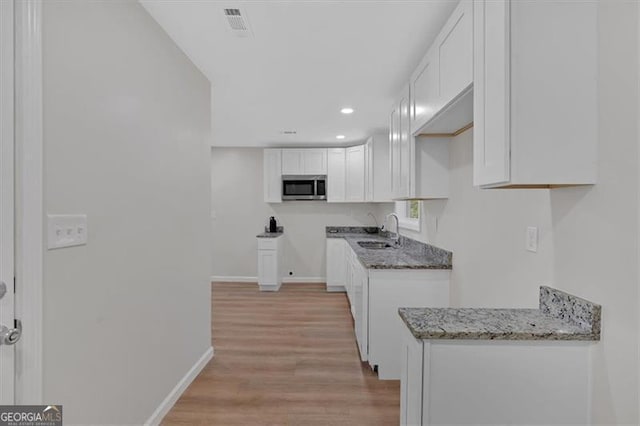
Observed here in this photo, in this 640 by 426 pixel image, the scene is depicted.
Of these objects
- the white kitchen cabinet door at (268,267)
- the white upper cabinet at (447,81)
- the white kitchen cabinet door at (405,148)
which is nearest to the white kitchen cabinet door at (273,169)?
the white kitchen cabinet door at (268,267)

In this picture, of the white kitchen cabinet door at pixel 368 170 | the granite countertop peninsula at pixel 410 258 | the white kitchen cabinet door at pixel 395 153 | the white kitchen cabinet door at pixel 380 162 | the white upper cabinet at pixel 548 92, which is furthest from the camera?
the white kitchen cabinet door at pixel 368 170

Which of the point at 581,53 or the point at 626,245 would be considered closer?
the point at 626,245

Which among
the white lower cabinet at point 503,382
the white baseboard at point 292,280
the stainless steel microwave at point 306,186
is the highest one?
the stainless steel microwave at point 306,186

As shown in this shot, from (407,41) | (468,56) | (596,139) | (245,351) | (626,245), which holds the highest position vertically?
(407,41)

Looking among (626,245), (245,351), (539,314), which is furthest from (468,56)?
(245,351)

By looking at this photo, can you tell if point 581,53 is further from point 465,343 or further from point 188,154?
point 188,154

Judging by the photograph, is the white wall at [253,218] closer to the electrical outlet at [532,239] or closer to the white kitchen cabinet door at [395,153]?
the white kitchen cabinet door at [395,153]

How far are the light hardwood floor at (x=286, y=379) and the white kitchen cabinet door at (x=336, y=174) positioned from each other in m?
2.05

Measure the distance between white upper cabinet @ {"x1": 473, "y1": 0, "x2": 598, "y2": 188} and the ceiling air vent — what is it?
1.35 m

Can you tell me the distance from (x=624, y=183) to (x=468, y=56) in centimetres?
84

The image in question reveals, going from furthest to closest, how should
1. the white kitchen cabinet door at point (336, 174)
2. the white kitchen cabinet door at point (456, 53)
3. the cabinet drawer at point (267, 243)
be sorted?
the white kitchen cabinet door at point (336, 174) → the cabinet drawer at point (267, 243) → the white kitchen cabinet door at point (456, 53)

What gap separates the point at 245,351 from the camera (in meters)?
3.08

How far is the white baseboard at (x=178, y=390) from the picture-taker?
6.48 ft

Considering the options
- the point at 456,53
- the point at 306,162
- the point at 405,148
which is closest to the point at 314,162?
the point at 306,162
